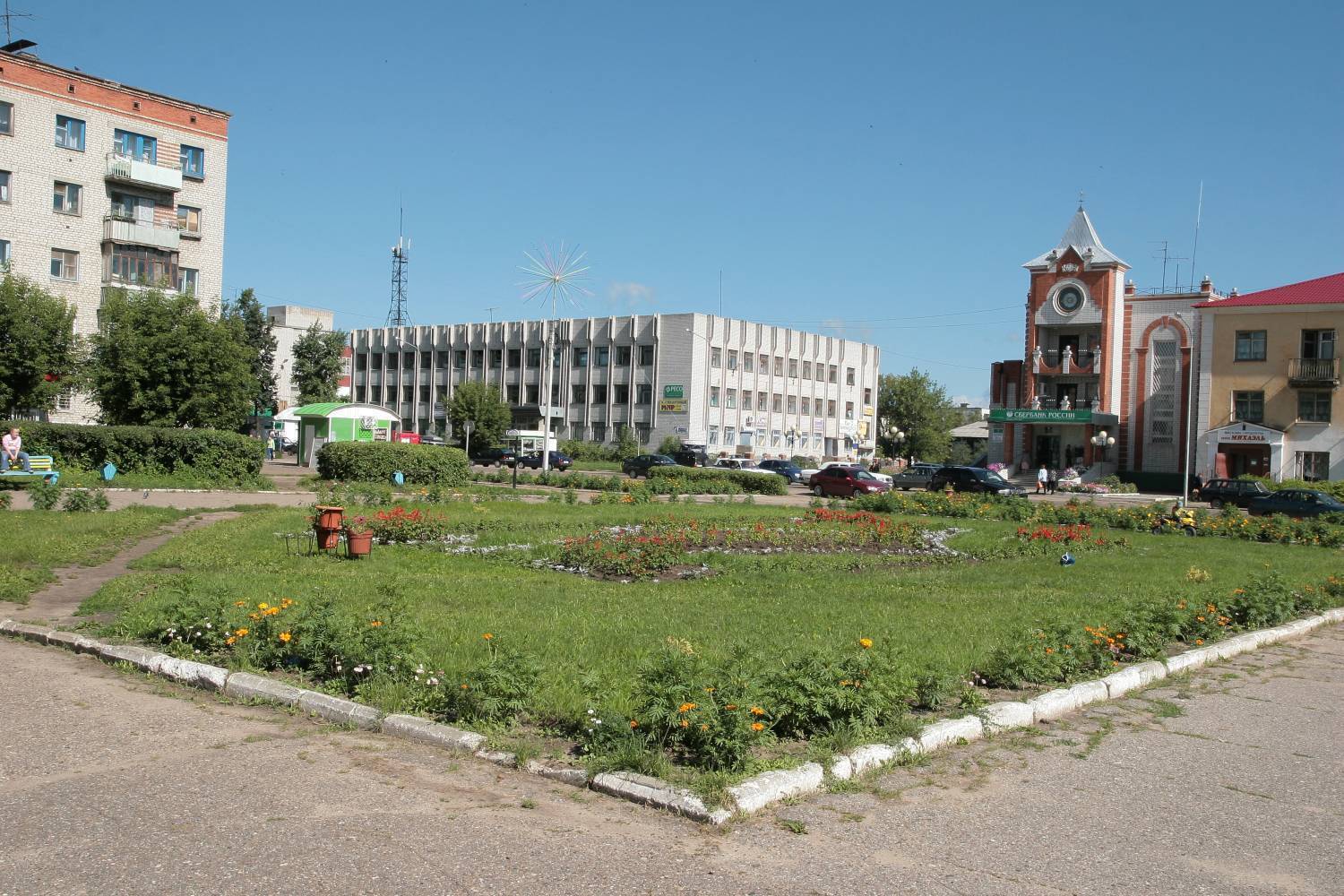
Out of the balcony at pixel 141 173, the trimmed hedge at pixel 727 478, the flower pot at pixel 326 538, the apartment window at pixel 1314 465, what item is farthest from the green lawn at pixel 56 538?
the apartment window at pixel 1314 465

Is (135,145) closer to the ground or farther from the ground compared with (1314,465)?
farther from the ground

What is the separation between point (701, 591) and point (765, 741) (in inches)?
270

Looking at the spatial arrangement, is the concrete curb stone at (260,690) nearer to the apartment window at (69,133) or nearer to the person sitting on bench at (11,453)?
the person sitting on bench at (11,453)

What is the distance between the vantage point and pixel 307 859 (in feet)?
16.2

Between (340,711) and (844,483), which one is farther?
(844,483)

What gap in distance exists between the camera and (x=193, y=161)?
5494 centimetres

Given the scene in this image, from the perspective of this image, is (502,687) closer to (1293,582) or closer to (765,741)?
(765,741)

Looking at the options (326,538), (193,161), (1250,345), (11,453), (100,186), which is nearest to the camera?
(326,538)

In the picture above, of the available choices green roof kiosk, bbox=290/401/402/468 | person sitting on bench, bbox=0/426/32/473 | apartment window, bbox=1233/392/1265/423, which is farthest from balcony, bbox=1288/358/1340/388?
person sitting on bench, bbox=0/426/32/473

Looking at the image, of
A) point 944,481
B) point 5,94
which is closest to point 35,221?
point 5,94

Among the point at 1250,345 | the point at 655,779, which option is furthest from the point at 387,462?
the point at 1250,345

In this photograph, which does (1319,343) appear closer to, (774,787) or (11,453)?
(11,453)

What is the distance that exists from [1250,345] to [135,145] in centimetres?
5979

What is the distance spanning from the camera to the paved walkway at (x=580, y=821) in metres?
4.88
